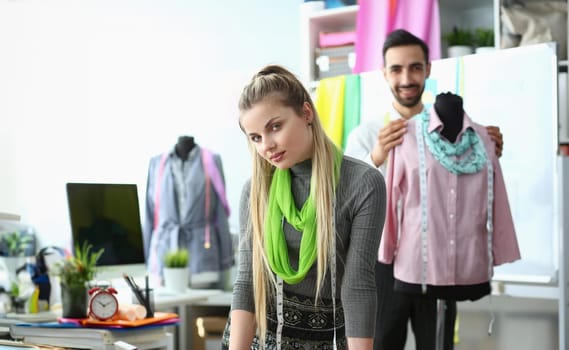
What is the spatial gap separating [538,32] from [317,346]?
227cm

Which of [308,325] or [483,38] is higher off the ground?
[483,38]

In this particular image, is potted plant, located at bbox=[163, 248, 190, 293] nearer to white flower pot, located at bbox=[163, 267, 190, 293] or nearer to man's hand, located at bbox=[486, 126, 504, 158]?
white flower pot, located at bbox=[163, 267, 190, 293]

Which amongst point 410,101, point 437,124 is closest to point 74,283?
point 437,124

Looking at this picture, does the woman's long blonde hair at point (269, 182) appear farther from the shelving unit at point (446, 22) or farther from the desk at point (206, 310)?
the desk at point (206, 310)

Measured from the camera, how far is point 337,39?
13.4 feet

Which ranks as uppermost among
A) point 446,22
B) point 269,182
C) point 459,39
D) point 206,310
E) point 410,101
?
point 446,22

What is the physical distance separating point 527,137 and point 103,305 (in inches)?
71.5

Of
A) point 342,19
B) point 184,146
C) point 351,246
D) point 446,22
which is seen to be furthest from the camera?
point 184,146

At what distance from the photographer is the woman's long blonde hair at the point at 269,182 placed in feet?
5.34

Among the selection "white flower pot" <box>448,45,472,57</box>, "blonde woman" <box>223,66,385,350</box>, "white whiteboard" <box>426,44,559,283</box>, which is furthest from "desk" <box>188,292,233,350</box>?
"blonde woman" <box>223,66,385,350</box>

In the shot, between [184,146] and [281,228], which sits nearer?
[281,228]

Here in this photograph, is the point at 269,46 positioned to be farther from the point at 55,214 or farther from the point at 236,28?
the point at 55,214

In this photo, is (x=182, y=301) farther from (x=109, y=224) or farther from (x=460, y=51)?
(x=460, y=51)

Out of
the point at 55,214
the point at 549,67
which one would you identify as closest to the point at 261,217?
the point at 549,67
